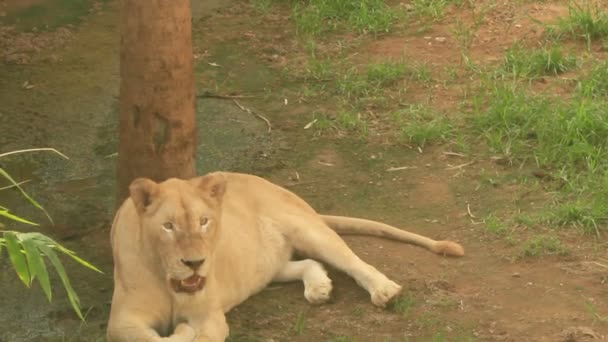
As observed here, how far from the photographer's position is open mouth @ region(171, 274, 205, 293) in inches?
193

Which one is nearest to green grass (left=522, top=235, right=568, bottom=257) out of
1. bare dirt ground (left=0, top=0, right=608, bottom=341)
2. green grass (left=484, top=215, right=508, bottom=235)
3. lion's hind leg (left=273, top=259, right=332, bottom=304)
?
bare dirt ground (left=0, top=0, right=608, bottom=341)

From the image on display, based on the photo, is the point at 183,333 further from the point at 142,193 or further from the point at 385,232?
the point at 385,232

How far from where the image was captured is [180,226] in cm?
481

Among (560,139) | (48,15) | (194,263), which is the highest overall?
(194,263)

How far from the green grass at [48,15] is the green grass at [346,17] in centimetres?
177

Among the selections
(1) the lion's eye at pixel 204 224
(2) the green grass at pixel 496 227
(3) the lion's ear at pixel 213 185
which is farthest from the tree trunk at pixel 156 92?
(2) the green grass at pixel 496 227

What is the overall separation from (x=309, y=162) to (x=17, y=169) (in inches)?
67.3

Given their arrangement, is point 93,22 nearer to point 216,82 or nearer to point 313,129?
point 216,82

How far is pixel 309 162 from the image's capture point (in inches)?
288

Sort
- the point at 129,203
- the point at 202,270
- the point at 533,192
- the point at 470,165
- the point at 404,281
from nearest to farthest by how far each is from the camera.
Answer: the point at 202,270 → the point at 129,203 → the point at 404,281 → the point at 533,192 → the point at 470,165

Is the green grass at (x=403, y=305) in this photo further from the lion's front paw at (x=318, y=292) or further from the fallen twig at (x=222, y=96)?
the fallen twig at (x=222, y=96)

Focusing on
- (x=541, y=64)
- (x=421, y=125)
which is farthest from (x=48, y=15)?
(x=541, y=64)

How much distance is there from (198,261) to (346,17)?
495 centimetres

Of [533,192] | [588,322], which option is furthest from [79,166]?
[588,322]
